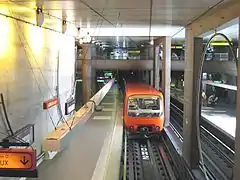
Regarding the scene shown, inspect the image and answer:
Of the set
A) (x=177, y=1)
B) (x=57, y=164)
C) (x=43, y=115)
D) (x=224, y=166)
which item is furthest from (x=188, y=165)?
(x=177, y=1)

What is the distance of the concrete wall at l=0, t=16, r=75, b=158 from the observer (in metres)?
6.87

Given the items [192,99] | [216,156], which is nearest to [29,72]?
[192,99]

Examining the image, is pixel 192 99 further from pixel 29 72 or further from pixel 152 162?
pixel 29 72

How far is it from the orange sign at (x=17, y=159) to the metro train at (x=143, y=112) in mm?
8198

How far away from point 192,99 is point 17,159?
233 inches

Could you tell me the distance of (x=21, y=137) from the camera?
7488 millimetres

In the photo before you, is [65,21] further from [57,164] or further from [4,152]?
[4,152]

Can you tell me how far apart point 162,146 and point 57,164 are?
203 inches

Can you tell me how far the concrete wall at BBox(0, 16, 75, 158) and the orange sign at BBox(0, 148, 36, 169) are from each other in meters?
2.49

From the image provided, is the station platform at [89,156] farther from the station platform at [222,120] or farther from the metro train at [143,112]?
the station platform at [222,120]

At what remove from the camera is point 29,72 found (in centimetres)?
823

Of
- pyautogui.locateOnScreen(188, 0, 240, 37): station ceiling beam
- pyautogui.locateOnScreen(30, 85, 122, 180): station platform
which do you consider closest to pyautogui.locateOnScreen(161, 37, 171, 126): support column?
pyautogui.locateOnScreen(30, 85, 122, 180): station platform

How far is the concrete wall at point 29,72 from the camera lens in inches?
271

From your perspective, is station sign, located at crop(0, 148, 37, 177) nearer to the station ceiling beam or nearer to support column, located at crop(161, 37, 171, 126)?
the station ceiling beam
